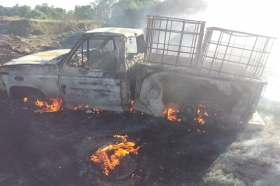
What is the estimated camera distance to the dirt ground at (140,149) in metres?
3.28

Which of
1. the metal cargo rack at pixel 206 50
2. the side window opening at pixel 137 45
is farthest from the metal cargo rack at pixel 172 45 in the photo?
the side window opening at pixel 137 45

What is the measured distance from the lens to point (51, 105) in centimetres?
511

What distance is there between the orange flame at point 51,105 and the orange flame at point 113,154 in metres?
1.94

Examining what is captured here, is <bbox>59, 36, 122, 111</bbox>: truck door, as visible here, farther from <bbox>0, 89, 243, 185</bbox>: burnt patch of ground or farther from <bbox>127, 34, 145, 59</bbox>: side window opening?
<bbox>127, 34, 145, 59</bbox>: side window opening

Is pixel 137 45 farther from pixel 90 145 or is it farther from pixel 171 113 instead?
pixel 90 145

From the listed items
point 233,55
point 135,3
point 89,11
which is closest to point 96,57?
point 233,55

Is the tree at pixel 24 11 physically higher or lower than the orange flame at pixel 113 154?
higher

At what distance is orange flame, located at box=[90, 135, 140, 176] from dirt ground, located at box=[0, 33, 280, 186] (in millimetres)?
127

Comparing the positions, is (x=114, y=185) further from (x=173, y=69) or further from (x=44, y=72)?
(x=44, y=72)

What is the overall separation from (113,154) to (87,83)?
1804mm

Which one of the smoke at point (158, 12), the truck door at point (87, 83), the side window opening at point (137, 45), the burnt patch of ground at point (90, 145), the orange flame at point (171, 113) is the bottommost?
the burnt patch of ground at point (90, 145)

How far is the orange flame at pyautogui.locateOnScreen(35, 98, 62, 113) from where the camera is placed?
503cm

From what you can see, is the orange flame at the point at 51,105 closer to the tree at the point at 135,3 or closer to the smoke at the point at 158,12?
the smoke at the point at 158,12

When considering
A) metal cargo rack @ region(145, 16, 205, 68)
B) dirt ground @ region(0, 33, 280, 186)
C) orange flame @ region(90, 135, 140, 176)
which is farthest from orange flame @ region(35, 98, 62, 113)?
metal cargo rack @ region(145, 16, 205, 68)
